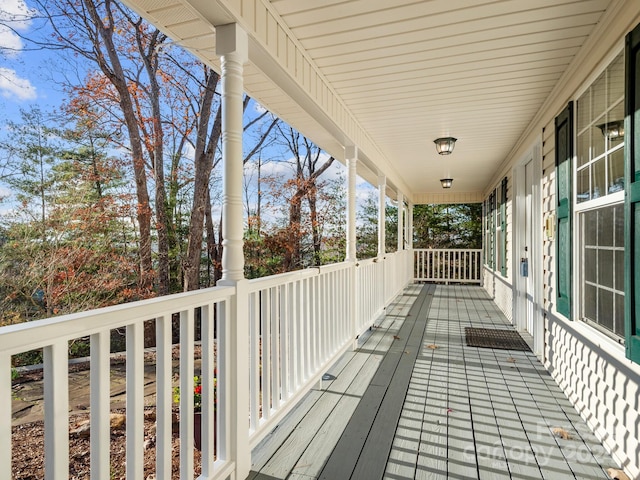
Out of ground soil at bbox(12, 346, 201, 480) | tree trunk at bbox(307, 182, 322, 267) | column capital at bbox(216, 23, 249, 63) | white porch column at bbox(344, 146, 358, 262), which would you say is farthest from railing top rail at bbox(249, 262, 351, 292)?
tree trunk at bbox(307, 182, 322, 267)

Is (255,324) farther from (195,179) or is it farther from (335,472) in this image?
(195,179)

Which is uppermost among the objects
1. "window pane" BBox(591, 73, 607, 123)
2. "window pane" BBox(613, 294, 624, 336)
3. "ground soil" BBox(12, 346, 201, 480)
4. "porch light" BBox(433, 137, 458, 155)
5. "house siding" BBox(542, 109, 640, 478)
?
"porch light" BBox(433, 137, 458, 155)

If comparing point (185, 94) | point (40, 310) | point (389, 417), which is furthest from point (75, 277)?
point (389, 417)

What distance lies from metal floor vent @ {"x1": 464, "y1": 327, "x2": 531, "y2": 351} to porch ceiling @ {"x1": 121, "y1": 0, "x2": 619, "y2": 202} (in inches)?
98.4

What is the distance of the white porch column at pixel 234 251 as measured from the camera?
1811 mm

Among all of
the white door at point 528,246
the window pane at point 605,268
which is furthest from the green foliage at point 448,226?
the window pane at point 605,268

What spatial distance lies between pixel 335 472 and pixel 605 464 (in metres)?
1.43

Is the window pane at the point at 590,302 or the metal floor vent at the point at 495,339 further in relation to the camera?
the metal floor vent at the point at 495,339

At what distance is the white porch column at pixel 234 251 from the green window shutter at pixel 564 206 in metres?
2.45

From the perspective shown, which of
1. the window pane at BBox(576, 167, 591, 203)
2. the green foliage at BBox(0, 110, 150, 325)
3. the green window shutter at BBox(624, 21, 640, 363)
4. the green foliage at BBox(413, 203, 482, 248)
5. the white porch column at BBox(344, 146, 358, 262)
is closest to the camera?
the green window shutter at BBox(624, 21, 640, 363)

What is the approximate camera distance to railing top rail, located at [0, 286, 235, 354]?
2.97ft

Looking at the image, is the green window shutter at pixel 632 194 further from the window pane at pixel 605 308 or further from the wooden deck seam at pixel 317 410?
the wooden deck seam at pixel 317 410

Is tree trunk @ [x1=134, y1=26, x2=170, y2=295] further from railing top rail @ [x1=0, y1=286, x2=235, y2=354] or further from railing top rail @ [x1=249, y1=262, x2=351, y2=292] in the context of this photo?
railing top rail @ [x1=0, y1=286, x2=235, y2=354]

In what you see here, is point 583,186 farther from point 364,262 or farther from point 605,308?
point 364,262
